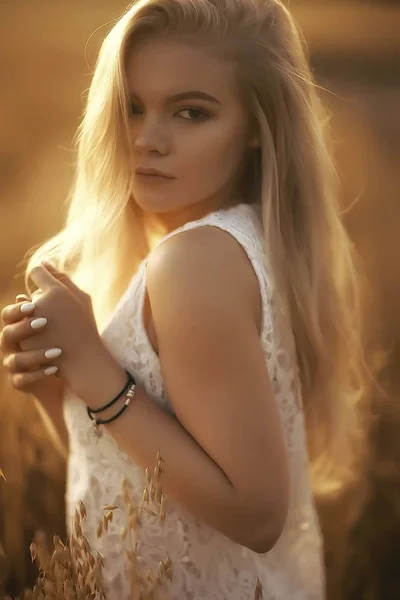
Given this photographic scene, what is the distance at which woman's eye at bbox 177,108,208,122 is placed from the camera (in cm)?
108

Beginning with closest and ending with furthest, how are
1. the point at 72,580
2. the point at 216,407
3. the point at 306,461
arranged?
the point at 216,407
the point at 72,580
the point at 306,461

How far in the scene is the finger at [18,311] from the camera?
1059 millimetres

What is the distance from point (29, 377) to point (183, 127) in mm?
395

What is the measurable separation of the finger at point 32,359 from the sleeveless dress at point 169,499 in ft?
0.24

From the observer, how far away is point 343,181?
4.52 ft

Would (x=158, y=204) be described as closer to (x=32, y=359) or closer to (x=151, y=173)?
(x=151, y=173)

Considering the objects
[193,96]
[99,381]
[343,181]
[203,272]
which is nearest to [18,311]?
[99,381]

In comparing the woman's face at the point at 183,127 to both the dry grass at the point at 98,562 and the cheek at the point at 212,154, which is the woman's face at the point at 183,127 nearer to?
the cheek at the point at 212,154

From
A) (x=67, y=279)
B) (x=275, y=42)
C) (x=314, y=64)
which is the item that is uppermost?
(x=275, y=42)

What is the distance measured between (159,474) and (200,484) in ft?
0.18

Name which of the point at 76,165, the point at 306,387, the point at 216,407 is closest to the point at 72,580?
the point at 216,407

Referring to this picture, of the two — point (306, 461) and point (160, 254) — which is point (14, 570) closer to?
point (306, 461)

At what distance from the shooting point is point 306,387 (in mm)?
1239

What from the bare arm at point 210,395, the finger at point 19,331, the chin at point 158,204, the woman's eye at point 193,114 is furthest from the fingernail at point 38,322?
the woman's eye at point 193,114
